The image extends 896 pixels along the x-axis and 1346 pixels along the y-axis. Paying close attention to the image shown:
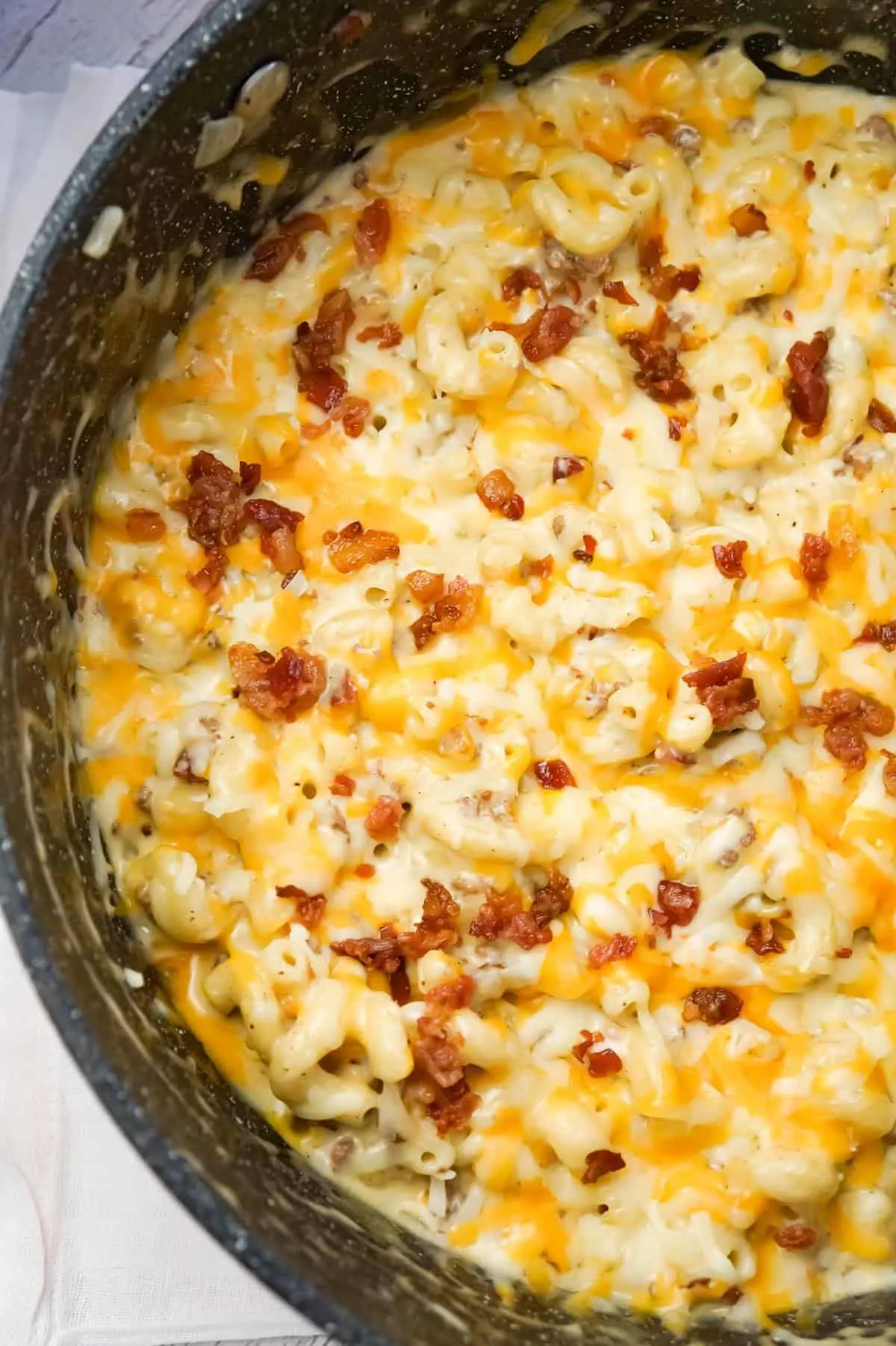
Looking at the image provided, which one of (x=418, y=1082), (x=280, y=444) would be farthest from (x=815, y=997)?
(x=280, y=444)

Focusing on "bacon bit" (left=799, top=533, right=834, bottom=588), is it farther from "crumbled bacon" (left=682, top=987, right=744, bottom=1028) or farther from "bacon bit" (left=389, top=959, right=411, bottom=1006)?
"bacon bit" (left=389, top=959, right=411, bottom=1006)

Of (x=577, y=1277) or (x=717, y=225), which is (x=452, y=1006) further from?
(x=717, y=225)

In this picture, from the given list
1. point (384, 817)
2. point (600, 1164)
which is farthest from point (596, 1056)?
point (384, 817)

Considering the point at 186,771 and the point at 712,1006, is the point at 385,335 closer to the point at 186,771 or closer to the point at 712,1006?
the point at 186,771

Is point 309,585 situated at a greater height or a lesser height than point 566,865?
greater

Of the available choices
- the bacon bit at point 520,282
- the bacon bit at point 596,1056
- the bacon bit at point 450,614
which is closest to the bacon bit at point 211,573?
the bacon bit at point 450,614

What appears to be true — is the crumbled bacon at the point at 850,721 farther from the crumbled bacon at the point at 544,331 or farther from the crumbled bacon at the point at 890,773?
the crumbled bacon at the point at 544,331
